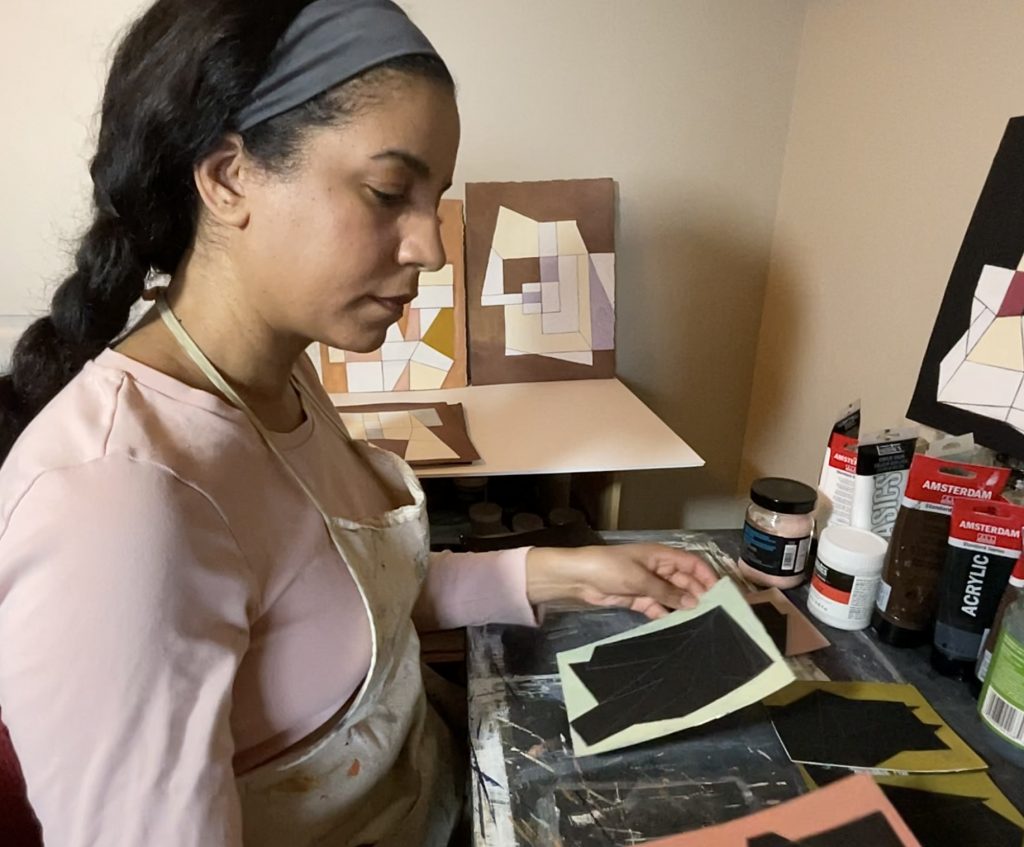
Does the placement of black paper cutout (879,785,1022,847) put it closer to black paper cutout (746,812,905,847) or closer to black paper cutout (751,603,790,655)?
black paper cutout (746,812,905,847)

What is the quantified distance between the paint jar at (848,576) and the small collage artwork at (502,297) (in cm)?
77

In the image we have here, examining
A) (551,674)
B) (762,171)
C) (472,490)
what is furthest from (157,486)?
(762,171)

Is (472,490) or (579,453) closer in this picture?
(579,453)

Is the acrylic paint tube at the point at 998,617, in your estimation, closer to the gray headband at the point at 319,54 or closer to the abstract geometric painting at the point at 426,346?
the gray headband at the point at 319,54

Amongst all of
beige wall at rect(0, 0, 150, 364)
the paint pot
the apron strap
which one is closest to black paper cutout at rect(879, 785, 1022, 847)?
the apron strap

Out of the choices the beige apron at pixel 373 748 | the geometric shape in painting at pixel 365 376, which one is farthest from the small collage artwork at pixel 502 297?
the beige apron at pixel 373 748

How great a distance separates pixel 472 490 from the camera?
1420 mm

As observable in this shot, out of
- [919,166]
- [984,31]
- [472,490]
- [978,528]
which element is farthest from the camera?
[472,490]

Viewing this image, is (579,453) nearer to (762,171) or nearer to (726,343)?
(726,343)

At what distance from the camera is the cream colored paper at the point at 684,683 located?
0.65m

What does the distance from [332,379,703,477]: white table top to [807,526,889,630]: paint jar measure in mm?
332

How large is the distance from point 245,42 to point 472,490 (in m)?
0.98

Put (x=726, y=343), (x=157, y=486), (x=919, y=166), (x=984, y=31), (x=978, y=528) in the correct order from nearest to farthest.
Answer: (x=157, y=486) → (x=978, y=528) → (x=984, y=31) → (x=919, y=166) → (x=726, y=343)

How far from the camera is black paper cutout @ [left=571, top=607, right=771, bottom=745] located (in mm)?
669
